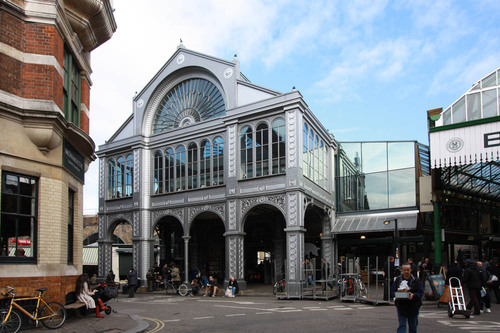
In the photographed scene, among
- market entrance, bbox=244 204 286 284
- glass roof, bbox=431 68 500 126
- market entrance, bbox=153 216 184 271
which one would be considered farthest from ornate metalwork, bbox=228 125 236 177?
glass roof, bbox=431 68 500 126

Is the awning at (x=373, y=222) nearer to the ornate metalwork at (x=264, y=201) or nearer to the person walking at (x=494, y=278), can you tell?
the ornate metalwork at (x=264, y=201)

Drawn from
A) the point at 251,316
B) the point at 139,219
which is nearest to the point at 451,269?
the point at 251,316

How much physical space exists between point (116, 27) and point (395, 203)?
64.2 ft

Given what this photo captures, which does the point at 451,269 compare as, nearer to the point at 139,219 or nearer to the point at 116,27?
the point at 116,27

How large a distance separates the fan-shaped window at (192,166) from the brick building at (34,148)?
1597 centimetres

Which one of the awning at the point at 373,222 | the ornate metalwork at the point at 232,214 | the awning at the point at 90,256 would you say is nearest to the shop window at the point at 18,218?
the ornate metalwork at the point at 232,214

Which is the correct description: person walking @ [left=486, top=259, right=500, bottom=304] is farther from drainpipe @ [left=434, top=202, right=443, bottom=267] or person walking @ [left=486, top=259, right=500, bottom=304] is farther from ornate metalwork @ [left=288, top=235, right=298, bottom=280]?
ornate metalwork @ [left=288, top=235, right=298, bottom=280]

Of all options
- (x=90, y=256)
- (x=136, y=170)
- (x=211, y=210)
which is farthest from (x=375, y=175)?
(x=90, y=256)

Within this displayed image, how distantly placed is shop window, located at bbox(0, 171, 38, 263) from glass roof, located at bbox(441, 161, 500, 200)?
51.8 feet

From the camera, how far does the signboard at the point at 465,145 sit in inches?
659

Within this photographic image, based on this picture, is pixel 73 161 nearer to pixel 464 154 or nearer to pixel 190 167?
pixel 464 154

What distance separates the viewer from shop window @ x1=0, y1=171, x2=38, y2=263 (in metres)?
11.0

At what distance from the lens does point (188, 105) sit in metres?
30.9

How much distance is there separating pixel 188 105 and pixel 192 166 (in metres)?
4.20
